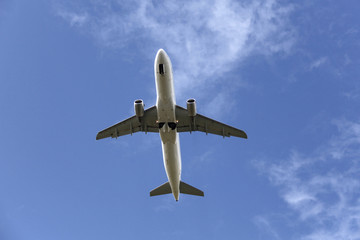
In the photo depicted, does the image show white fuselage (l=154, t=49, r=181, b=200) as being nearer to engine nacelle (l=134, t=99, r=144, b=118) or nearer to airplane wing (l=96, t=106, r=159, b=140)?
engine nacelle (l=134, t=99, r=144, b=118)

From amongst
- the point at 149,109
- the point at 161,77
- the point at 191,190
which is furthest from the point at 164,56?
the point at 191,190

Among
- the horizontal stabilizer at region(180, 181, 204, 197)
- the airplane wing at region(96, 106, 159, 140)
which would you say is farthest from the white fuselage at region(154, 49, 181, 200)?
the horizontal stabilizer at region(180, 181, 204, 197)

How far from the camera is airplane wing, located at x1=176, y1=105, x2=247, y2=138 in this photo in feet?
141

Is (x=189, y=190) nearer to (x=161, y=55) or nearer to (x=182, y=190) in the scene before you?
(x=182, y=190)

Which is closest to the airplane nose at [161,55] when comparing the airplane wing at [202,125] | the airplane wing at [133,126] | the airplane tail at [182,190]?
the airplane wing at [133,126]

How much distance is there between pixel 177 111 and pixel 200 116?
8.85 feet

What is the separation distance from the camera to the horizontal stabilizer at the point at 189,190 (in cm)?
4928

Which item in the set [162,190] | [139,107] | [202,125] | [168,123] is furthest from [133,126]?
[162,190]

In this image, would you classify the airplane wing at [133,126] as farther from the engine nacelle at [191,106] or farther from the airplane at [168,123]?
the engine nacelle at [191,106]

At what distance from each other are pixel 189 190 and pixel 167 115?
43.2ft

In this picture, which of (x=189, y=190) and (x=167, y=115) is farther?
(x=189, y=190)

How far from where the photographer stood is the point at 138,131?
45.6 meters

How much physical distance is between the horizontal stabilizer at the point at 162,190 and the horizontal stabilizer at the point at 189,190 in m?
1.67

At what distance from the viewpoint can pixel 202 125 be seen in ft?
146
